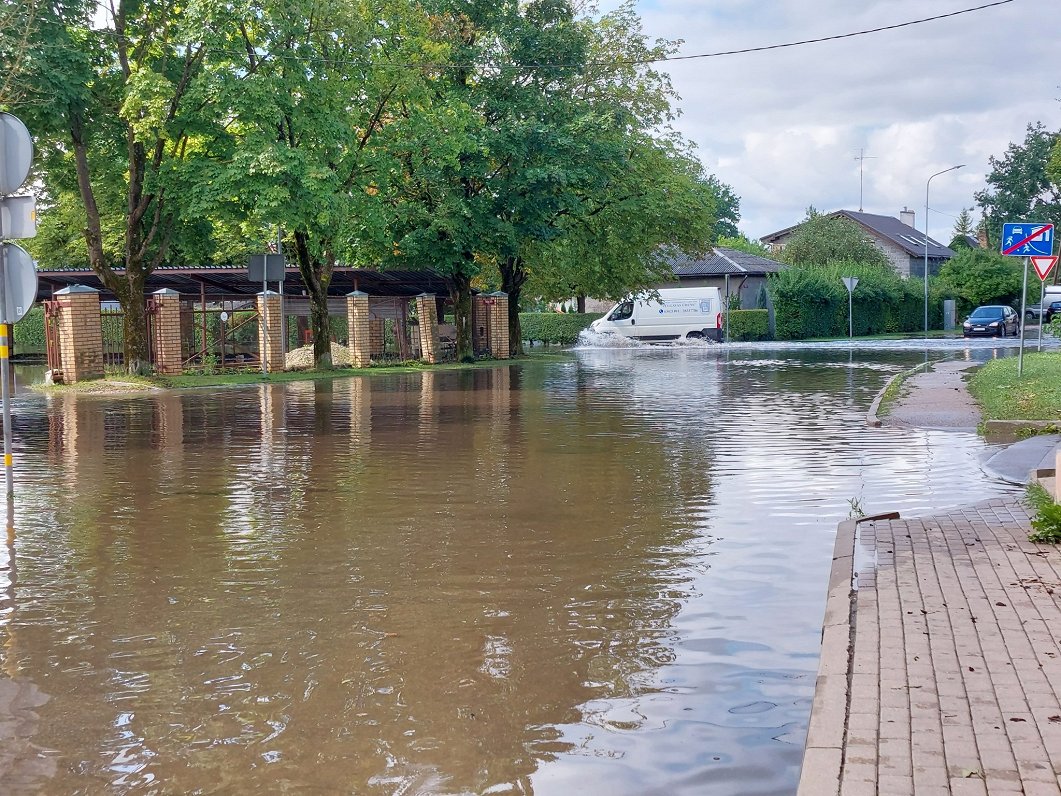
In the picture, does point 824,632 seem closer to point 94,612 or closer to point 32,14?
point 94,612

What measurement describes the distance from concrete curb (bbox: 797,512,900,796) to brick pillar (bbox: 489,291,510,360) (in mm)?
35915

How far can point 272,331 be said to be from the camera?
32594 millimetres

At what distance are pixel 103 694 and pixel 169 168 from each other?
23.8 m

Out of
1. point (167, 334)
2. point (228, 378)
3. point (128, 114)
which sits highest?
point (128, 114)

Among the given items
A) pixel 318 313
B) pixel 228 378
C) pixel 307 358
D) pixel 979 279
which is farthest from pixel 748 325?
pixel 228 378

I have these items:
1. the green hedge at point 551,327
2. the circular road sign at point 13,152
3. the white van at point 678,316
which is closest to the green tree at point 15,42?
the circular road sign at point 13,152

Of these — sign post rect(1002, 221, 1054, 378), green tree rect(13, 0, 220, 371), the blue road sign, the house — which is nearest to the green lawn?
sign post rect(1002, 221, 1054, 378)

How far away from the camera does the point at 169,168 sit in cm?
2716

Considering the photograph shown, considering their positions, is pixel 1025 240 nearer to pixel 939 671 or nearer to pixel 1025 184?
pixel 939 671

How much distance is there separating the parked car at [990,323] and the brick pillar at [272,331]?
41221 millimetres

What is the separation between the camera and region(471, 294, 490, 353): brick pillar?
43066 millimetres

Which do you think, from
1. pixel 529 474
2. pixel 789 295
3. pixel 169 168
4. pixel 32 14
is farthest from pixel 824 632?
pixel 789 295

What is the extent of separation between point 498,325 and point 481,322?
0.72 m

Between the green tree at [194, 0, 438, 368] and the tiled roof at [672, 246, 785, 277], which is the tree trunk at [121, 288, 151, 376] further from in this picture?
the tiled roof at [672, 246, 785, 277]
